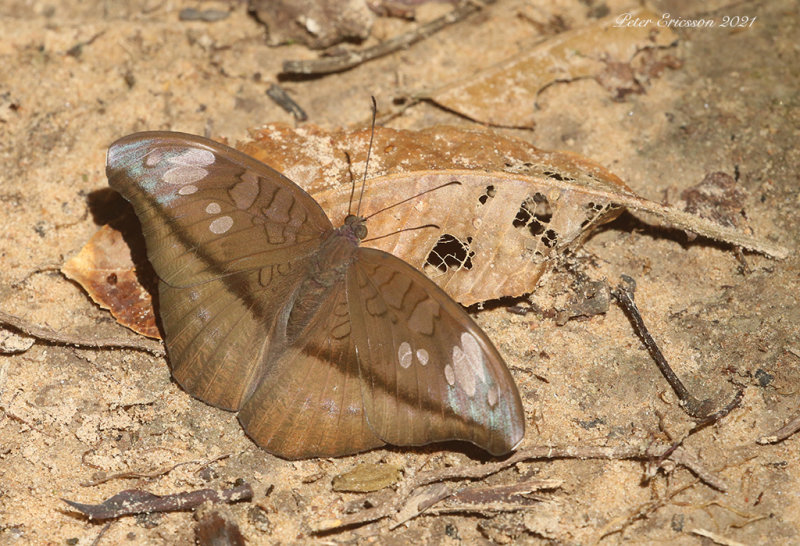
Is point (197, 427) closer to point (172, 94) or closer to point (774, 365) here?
point (172, 94)

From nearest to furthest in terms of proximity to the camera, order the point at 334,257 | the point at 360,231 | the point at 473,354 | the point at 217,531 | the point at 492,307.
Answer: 1. the point at 473,354
2. the point at 217,531
3. the point at 334,257
4. the point at 360,231
5. the point at 492,307

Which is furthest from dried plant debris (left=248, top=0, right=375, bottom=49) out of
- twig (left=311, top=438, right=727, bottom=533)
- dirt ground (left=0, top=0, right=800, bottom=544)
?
twig (left=311, top=438, right=727, bottom=533)

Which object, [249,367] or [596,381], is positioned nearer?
[249,367]

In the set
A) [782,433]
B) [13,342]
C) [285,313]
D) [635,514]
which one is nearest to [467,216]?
[285,313]

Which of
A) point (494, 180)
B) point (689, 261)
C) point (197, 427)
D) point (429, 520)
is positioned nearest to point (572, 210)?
point (494, 180)

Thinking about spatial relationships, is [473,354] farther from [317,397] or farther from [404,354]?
[317,397]
